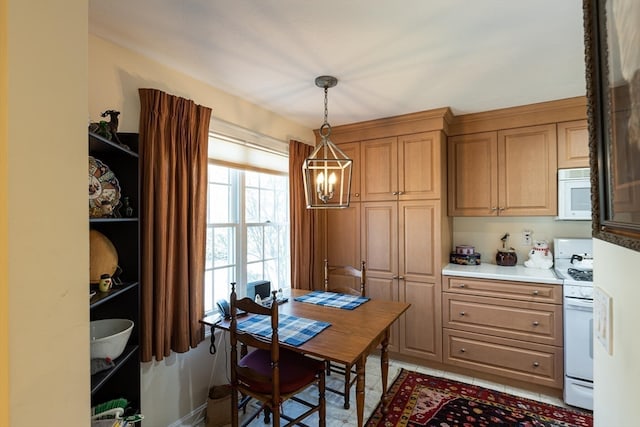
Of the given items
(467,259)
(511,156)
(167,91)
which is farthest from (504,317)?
(167,91)

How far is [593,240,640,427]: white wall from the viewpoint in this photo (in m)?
0.57

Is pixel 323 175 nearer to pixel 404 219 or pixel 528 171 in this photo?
pixel 404 219

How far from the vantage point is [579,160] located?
103 inches

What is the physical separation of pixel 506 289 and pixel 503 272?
0.18 m

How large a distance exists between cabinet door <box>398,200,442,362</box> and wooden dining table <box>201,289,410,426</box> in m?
0.74

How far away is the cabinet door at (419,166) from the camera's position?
9.58 feet

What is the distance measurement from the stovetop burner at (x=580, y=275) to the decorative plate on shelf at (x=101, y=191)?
320 cm

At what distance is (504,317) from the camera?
2.63 meters

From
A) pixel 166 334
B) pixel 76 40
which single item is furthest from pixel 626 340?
pixel 166 334

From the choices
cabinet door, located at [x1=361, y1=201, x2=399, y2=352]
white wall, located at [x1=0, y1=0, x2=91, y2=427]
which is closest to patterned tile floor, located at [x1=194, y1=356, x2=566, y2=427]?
cabinet door, located at [x1=361, y1=201, x2=399, y2=352]

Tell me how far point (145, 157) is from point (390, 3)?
155 centimetres

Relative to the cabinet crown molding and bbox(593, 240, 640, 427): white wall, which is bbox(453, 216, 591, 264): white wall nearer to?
the cabinet crown molding

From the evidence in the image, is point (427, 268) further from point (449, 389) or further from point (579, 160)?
point (579, 160)

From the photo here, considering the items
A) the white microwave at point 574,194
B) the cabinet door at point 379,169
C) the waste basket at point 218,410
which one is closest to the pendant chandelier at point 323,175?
the cabinet door at point 379,169
